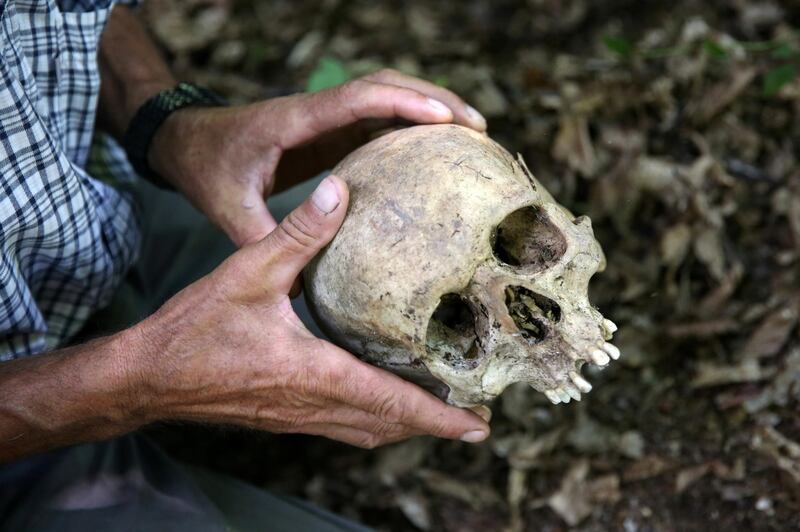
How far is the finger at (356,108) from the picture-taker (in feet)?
6.45

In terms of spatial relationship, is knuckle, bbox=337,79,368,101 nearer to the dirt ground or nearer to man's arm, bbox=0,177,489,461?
man's arm, bbox=0,177,489,461

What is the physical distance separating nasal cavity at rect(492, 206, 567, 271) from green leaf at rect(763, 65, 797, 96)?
132 centimetres

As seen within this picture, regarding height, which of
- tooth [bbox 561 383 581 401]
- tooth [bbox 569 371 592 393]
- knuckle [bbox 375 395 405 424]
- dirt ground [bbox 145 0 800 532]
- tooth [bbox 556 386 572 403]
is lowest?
dirt ground [bbox 145 0 800 532]

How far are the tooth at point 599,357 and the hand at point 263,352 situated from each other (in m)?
0.39

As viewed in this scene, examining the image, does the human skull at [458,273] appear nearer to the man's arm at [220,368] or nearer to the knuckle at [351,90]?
the man's arm at [220,368]

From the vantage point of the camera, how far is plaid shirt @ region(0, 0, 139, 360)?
1.79 m

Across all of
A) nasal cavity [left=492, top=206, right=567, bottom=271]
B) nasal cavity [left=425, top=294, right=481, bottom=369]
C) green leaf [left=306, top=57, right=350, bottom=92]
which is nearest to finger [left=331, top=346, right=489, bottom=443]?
nasal cavity [left=425, top=294, right=481, bottom=369]

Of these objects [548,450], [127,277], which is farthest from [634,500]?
[127,277]

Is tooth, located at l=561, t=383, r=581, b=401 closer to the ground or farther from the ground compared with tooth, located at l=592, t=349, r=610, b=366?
closer to the ground

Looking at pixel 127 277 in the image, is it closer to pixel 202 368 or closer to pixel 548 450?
pixel 202 368

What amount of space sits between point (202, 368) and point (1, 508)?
68cm

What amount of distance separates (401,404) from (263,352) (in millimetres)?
334

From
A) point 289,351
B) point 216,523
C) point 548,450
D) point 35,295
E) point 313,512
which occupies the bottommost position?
point 548,450

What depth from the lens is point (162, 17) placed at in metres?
4.27
